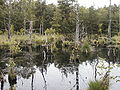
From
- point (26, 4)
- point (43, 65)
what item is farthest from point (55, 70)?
point (26, 4)

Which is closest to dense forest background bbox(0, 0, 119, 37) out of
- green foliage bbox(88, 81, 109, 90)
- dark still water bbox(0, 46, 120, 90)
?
dark still water bbox(0, 46, 120, 90)

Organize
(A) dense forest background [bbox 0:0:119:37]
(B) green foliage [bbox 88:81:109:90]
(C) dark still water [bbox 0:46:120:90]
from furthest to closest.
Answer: (A) dense forest background [bbox 0:0:119:37], (C) dark still water [bbox 0:46:120:90], (B) green foliage [bbox 88:81:109:90]

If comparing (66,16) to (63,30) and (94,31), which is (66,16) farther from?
(94,31)

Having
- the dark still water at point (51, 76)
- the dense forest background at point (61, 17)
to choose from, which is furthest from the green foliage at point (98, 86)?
the dense forest background at point (61, 17)

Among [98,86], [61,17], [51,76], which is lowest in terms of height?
[51,76]

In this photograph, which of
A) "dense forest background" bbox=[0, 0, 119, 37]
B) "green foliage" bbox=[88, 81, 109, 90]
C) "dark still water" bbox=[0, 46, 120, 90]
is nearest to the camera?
"green foliage" bbox=[88, 81, 109, 90]

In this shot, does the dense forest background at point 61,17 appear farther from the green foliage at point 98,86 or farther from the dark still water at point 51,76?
the green foliage at point 98,86

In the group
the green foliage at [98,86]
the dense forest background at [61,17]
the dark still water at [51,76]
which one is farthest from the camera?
the dense forest background at [61,17]

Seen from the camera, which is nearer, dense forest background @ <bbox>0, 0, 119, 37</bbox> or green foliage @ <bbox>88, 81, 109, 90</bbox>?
green foliage @ <bbox>88, 81, 109, 90</bbox>

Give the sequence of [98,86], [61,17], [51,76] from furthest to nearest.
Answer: [61,17], [51,76], [98,86]

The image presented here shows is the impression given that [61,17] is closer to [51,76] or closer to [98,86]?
[51,76]

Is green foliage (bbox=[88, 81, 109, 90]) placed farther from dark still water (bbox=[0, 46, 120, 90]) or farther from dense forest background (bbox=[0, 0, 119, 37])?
dense forest background (bbox=[0, 0, 119, 37])

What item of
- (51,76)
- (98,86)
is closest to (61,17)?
(51,76)

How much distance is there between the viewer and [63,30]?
143 ft
